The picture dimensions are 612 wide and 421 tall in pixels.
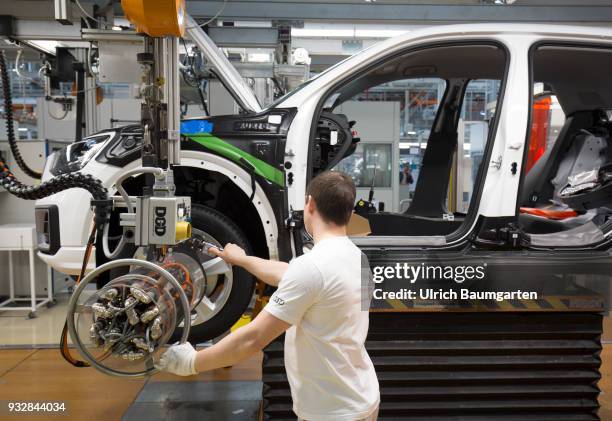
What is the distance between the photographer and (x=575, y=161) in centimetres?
425

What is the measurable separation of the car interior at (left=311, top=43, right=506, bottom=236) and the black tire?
0.82m

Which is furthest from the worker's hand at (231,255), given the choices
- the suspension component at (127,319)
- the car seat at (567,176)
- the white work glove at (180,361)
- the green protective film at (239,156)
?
the car seat at (567,176)

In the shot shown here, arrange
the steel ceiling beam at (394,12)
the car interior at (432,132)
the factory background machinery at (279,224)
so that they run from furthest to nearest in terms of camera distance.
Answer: the car interior at (432,132), the steel ceiling beam at (394,12), the factory background machinery at (279,224)

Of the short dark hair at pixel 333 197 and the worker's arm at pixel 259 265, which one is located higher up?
the short dark hair at pixel 333 197

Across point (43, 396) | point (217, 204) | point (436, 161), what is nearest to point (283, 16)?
point (217, 204)

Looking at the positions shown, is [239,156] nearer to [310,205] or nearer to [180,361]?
[310,205]

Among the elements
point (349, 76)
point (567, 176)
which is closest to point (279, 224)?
point (349, 76)

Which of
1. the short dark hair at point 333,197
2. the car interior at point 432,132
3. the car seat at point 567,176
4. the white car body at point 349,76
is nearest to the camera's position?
the short dark hair at point 333,197

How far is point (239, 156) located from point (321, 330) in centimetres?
137

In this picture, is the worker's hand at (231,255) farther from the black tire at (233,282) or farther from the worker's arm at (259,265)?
the black tire at (233,282)

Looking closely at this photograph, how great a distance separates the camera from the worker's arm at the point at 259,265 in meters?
2.08

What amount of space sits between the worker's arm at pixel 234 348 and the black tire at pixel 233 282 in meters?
1.22

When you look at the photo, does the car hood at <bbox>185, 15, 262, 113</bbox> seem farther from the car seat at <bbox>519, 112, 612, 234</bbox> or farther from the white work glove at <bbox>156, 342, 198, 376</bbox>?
the car seat at <bbox>519, 112, 612, 234</bbox>

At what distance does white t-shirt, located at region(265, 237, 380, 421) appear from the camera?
1.50 metres
